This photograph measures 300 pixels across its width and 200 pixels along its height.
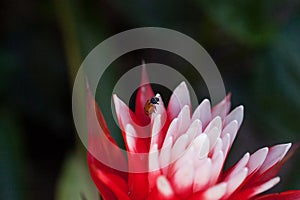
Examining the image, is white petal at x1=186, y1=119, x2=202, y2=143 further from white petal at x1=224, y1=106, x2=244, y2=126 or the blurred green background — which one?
the blurred green background

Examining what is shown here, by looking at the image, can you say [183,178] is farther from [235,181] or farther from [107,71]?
[107,71]

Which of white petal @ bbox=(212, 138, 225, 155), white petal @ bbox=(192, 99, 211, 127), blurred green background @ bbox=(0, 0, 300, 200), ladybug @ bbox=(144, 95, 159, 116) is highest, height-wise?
blurred green background @ bbox=(0, 0, 300, 200)

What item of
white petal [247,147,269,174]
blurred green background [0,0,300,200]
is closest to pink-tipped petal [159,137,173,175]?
white petal [247,147,269,174]

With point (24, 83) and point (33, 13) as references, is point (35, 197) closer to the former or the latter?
point (24, 83)

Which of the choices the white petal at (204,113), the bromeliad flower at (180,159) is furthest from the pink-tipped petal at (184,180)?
the white petal at (204,113)

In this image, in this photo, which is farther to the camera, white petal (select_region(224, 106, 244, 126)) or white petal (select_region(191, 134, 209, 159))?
white petal (select_region(224, 106, 244, 126))

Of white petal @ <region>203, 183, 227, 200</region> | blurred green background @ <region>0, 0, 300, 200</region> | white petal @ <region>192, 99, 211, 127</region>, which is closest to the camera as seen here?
white petal @ <region>203, 183, 227, 200</region>

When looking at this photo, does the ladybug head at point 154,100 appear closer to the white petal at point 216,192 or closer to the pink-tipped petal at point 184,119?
the pink-tipped petal at point 184,119
